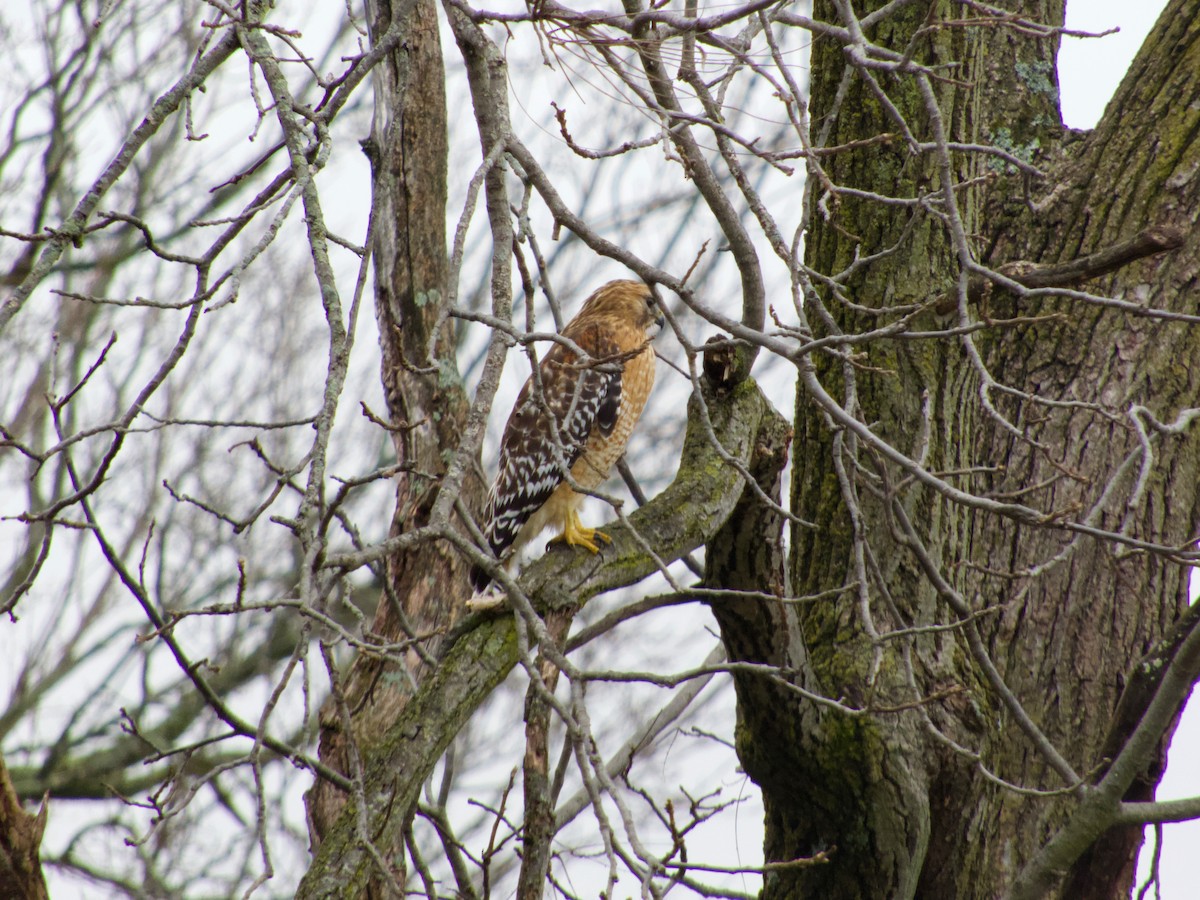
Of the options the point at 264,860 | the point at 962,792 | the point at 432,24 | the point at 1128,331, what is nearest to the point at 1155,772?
the point at 962,792

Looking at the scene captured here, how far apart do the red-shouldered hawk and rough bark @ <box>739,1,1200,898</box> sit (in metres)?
1.33

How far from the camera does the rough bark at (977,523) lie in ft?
11.2

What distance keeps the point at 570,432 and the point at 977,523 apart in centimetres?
177

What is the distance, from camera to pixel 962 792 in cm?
341

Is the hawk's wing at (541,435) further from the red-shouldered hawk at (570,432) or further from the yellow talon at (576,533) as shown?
the yellow talon at (576,533)

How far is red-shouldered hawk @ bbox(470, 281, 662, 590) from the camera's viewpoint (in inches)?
191

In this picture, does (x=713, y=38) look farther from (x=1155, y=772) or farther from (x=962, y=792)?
(x=1155, y=772)

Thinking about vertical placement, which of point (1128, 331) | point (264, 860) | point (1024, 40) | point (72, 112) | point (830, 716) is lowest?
point (264, 860)

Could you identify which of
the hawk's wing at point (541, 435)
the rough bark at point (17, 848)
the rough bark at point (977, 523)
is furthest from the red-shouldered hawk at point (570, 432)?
the rough bark at point (17, 848)

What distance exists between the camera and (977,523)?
367cm

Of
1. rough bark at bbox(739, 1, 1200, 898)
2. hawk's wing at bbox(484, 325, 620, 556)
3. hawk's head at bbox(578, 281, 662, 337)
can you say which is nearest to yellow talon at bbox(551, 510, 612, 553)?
hawk's wing at bbox(484, 325, 620, 556)

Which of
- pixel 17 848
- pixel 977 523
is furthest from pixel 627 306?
pixel 17 848

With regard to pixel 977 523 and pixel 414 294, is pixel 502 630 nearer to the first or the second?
pixel 977 523

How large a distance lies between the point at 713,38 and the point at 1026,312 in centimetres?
154
